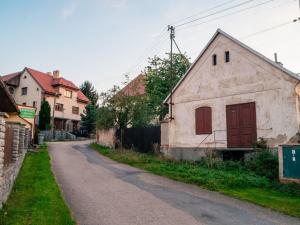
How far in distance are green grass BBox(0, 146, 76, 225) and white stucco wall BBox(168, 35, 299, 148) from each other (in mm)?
10242

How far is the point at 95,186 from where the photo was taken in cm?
1122

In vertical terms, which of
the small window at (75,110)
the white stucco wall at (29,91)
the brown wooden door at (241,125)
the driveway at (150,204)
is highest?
the white stucco wall at (29,91)

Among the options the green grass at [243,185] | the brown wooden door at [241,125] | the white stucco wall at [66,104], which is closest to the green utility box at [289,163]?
the green grass at [243,185]

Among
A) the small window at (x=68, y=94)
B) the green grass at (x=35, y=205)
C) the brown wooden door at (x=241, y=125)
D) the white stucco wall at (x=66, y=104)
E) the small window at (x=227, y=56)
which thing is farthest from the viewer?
the small window at (x=68, y=94)

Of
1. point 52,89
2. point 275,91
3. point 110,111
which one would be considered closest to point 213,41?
point 275,91

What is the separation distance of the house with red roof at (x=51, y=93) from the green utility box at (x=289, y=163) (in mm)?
35673

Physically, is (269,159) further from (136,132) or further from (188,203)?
(136,132)

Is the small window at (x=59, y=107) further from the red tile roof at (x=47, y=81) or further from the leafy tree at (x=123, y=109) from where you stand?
the leafy tree at (x=123, y=109)

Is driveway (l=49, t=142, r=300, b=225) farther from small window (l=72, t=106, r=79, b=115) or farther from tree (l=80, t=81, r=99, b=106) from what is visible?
tree (l=80, t=81, r=99, b=106)

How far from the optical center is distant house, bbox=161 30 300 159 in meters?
15.2

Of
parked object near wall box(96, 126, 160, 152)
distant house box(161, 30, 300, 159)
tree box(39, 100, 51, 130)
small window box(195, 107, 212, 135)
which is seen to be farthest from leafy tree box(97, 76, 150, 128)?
tree box(39, 100, 51, 130)

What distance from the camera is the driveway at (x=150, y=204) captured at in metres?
7.36

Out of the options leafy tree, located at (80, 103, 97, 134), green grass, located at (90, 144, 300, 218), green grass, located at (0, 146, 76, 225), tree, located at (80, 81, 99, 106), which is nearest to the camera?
green grass, located at (0, 146, 76, 225)

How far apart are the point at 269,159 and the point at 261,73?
4974 millimetres
